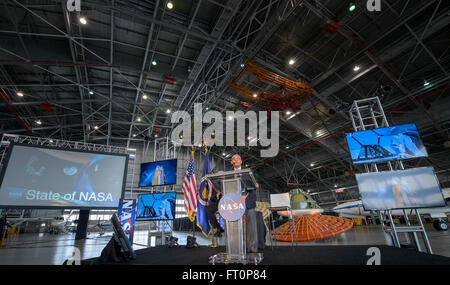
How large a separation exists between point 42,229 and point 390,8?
29.2 metres

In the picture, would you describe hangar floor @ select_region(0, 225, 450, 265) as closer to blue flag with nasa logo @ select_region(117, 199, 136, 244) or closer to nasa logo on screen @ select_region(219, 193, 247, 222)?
blue flag with nasa logo @ select_region(117, 199, 136, 244)

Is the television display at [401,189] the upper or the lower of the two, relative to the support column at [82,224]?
upper

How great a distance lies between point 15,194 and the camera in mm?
4953

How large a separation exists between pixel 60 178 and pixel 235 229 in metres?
6.15

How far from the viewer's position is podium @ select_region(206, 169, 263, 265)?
207 cm

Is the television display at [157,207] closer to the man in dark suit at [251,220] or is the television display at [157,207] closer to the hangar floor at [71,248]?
the hangar floor at [71,248]

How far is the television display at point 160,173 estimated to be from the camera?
31.3ft

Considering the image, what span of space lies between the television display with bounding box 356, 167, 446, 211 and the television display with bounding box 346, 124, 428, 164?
1.29 ft

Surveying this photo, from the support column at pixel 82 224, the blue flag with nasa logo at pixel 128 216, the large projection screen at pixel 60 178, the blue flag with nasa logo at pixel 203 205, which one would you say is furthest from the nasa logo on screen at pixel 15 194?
the blue flag with nasa logo at pixel 203 205

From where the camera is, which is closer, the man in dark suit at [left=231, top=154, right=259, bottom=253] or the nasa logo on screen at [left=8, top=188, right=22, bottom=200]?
the man in dark suit at [left=231, top=154, right=259, bottom=253]

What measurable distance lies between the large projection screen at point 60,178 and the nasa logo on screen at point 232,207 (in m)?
5.35

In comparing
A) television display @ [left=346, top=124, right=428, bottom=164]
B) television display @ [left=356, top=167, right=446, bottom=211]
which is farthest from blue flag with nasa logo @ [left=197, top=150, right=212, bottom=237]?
television display @ [left=346, top=124, right=428, bottom=164]

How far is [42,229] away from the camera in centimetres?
1680
